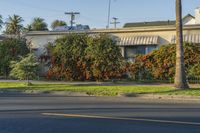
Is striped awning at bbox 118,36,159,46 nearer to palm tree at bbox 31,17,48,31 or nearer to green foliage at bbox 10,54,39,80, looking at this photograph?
green foliage at bbox 10,54,39,80

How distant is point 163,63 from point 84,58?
5.31 m

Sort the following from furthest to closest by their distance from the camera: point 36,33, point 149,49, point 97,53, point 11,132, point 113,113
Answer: point 36,33
point 149,49
point 97,53
point 113,113
point 11,132

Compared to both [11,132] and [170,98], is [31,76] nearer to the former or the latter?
[170,98]

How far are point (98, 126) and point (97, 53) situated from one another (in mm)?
18171

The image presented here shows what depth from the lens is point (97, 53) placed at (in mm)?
28703

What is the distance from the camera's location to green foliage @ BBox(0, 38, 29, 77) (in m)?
32.3

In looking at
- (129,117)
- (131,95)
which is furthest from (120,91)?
(129,117)

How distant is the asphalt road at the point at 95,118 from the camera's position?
10.3 metres

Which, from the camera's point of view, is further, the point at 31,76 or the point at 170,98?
the point at 31,76

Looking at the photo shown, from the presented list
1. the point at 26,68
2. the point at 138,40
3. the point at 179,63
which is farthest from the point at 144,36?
the point at 179,63

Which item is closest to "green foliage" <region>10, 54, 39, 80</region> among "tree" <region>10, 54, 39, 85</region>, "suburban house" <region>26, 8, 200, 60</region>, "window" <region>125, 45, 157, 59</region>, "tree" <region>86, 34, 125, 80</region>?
"tree" <region>10, 54, 39, 85</region>

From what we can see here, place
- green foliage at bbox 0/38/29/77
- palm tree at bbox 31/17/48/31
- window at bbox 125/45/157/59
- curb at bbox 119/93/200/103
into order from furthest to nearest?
palm tree at bbox 31/17/48/31, green foliage at bbox 0/38/29/77, window at bbox 125/45/157/59, curb at bbox 119/93/200/103

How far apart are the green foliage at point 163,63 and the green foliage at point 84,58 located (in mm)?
1288

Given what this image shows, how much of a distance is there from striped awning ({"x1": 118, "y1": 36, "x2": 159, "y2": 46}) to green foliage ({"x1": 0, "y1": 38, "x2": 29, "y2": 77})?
24.2 ft
